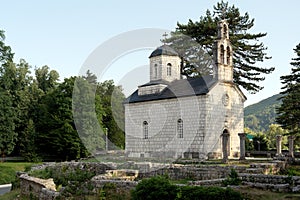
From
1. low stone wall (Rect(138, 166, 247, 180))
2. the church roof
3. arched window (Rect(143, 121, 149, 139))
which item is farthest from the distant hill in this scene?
low stone wall (Rect(138, 166, 247, 180))

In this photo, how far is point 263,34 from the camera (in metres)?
41.0

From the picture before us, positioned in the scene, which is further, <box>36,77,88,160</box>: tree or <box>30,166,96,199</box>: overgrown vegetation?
<box>36,77,88,160</box>: tree

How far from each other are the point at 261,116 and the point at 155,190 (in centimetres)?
14035

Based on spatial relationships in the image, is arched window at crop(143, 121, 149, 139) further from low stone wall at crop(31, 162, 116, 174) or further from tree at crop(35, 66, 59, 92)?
tree at crop(35, 66, 59, 92)

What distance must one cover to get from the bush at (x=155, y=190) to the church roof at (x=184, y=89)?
699 inches

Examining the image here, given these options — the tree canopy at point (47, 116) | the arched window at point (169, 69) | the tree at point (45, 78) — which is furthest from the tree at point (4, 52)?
the arched window at point (169, 69)

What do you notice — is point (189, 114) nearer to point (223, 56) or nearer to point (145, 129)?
point (145, 129)

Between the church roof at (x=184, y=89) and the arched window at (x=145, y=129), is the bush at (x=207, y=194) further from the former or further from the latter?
the arched window at (x=145, y=129)

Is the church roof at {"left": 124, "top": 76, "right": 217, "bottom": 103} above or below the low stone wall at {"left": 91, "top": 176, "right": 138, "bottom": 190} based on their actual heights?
above

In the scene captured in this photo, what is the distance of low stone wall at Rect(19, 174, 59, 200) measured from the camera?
1663 centimetres

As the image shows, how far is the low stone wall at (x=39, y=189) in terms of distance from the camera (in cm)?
1663

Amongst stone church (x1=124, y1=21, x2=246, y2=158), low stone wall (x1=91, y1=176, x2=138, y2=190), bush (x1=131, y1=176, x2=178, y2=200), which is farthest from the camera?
stone church (x1=124, y1=21, x2=246, y2=158)

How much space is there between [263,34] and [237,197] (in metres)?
32.5

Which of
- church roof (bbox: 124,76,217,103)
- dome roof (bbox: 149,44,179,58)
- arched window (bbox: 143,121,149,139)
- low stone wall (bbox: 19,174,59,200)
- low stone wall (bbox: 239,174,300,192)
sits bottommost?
low stone wall (bbox: 19,174,59,200)
